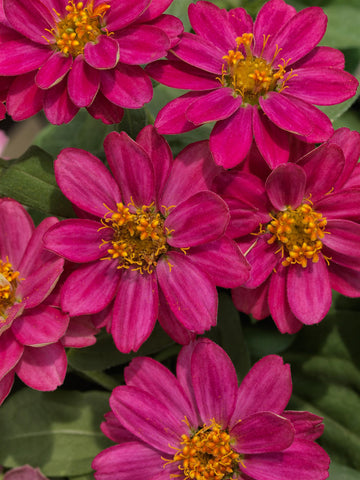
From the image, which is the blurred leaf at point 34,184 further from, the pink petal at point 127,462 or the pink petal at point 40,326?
the pink petal at point 127,462

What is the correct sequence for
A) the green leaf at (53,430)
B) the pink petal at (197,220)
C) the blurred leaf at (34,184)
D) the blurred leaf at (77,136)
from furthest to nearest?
1. the blurred leaf at (77,136)
2. the green leaf at (53,430)
3. the blurred leaf at (34,184)
4. the pink petal at (197,220)

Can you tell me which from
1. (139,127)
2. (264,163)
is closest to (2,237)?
(139,127)

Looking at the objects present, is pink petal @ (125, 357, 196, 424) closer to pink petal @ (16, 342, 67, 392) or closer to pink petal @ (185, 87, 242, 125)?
pink petal @ (16, 342, 67, 392)

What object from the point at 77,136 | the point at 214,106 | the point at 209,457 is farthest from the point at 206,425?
→ the point at 77,136

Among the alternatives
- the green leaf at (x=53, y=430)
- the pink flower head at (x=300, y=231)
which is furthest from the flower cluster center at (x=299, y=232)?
the green leaf at (x=53, y=430)

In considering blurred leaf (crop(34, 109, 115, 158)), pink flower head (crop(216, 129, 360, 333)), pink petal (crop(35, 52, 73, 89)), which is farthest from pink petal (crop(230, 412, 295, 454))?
blurred leaf (crop(34, 109, 115, 158))
